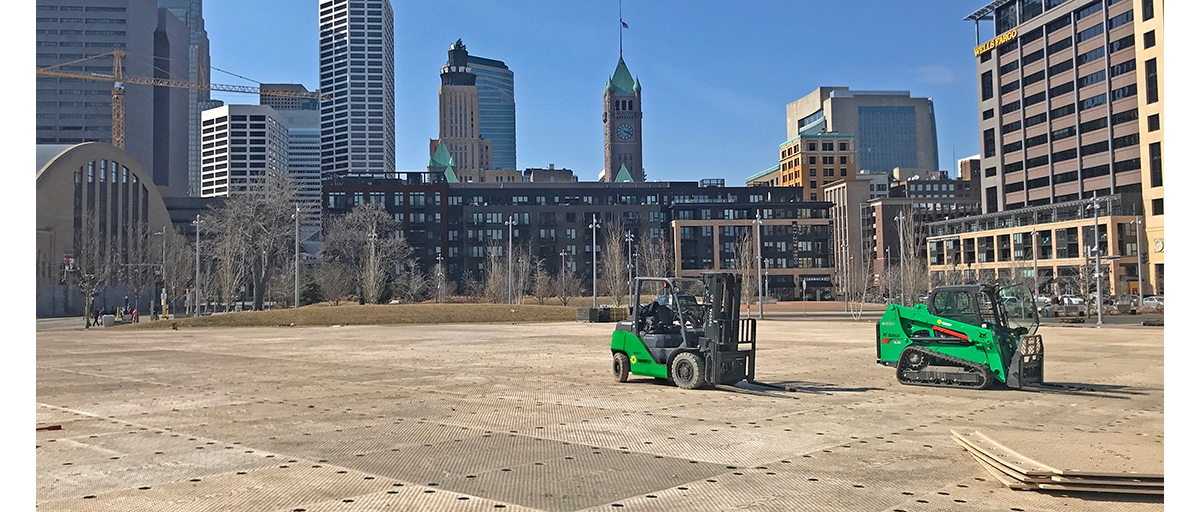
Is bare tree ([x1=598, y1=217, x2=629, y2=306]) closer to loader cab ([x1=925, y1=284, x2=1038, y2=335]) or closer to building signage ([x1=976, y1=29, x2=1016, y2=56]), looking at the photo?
loader cab ([x1=925, y1=284, x2=1038, y2=335])

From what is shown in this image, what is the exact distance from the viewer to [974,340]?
17.2m

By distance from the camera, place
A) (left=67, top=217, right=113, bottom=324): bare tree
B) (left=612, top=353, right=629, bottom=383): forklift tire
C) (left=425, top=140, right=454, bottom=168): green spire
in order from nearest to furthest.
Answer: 1. (left=612, top=353, right=629, bottom=383): forklift tire
2. (left=67, top=217, right=113, bottom=324): bare tree
3. (left=425, top=140, right=454, bottom=168): green spire

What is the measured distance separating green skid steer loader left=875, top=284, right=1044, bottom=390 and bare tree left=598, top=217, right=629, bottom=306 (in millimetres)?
52581

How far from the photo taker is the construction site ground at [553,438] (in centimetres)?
806

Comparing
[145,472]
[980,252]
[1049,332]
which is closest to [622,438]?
[145,472]

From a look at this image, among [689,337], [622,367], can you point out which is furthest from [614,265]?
[689,337]

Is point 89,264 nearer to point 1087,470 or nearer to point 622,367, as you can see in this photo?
point 622,367

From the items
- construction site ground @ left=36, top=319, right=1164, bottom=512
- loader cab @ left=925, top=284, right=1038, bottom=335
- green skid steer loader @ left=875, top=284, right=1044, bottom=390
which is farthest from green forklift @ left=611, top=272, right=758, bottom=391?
loader cab @ left=925, top=284, right=1038, bottom=335

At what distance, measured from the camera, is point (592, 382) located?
18.4 m

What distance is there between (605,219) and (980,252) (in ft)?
185

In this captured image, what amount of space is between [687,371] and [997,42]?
12262cm

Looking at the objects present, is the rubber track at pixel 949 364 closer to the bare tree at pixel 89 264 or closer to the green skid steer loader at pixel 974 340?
the green skid steer loader at pixel 974 340

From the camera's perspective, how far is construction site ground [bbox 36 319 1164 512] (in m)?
8.06

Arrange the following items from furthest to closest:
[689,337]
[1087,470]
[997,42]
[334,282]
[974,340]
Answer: [997,42] < [334,282] < [689,337] < [974,340] < [1087,470]
